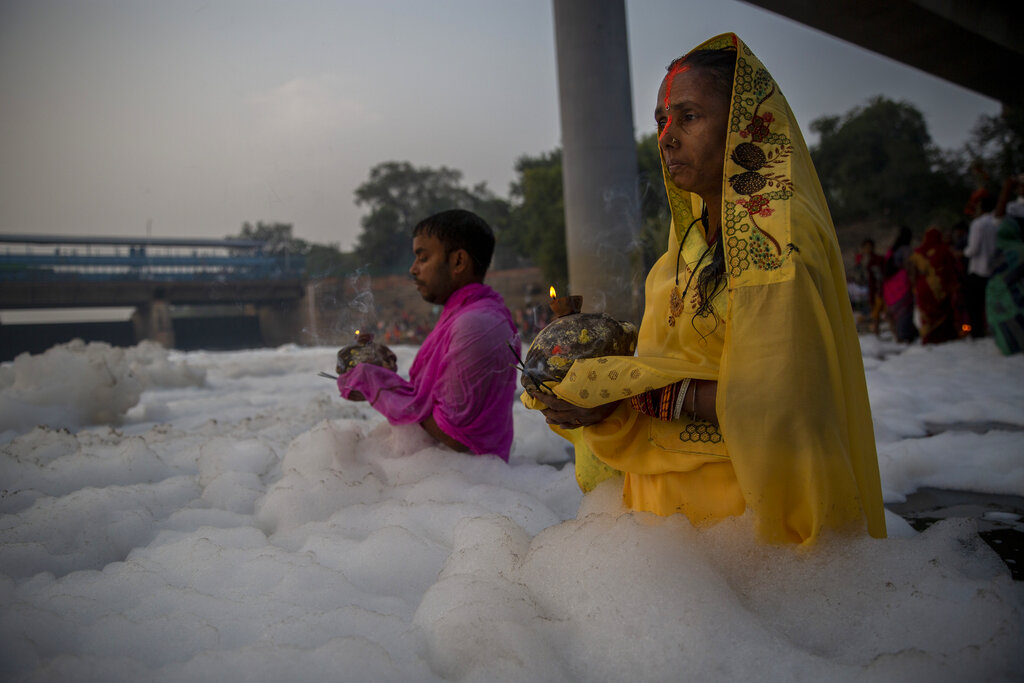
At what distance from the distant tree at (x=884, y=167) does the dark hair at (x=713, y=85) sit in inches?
924

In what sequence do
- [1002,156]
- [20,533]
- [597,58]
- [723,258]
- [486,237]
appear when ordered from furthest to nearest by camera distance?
[1002,156]
[597,58]
[486,237]
[20,533]
[723,258]

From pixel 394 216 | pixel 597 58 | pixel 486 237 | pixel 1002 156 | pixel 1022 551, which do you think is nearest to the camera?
pixel 1022 551

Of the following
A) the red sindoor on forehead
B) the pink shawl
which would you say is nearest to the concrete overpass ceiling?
the pink shawl

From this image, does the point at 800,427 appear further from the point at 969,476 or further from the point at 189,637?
the point at 969,476

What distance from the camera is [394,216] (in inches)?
341

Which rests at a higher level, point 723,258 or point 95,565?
point 723,258

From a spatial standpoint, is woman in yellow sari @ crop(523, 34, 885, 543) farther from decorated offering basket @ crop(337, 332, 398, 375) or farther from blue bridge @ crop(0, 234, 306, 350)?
blue bridge @ crop(0, 234, 306, 350)

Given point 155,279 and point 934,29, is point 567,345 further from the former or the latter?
point 155,279

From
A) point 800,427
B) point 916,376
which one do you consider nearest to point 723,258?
point 800,427

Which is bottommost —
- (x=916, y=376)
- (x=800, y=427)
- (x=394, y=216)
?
(x=916, y=376)

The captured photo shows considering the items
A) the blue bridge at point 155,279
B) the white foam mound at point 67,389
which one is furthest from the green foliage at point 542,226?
the white foam mound at point 67,389

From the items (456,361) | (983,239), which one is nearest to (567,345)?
(456,361)

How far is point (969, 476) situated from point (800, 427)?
2118mm

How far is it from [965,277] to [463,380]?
27.2ft
